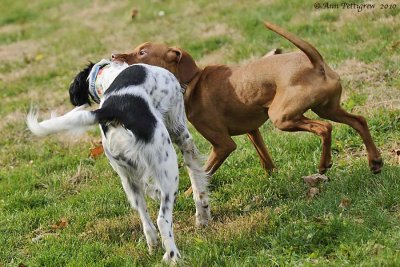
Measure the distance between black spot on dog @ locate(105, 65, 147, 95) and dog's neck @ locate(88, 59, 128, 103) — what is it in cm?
27

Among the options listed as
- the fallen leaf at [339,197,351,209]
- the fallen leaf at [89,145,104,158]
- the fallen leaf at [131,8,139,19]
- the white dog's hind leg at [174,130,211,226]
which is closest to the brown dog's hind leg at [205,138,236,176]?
the white dog's hind leg at [174,130,211,226]

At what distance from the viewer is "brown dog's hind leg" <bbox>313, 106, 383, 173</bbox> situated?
18.2 ft

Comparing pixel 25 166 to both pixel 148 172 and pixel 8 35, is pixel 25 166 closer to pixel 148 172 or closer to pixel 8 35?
pixel 148 172

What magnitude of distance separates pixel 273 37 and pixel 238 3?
2.53 metres

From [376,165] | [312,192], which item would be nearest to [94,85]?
[312,192]

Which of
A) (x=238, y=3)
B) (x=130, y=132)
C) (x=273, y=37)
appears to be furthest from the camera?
(x=238, y=3)

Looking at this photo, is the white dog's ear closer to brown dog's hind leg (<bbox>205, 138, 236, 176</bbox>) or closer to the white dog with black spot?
the white dog with black spot

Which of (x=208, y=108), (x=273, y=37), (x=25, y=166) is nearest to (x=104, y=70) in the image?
(x=208, y=108)

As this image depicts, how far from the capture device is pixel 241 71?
602cm

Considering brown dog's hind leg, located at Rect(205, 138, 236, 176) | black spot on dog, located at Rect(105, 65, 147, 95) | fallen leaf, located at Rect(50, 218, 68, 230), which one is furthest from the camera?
brown dog's hind leg, located at Rect(205, 138, 236, 176)

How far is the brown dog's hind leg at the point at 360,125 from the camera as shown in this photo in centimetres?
554

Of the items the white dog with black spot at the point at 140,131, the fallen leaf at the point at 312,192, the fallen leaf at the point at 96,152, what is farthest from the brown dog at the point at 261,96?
the fallen leaf at the point at 96,152

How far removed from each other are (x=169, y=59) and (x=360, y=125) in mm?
1935

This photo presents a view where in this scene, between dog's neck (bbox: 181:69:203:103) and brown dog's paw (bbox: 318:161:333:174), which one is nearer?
brown dog's paw (bbox: 318:161:333:174)
